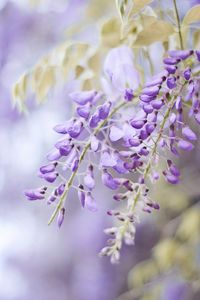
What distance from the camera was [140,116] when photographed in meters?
0.67

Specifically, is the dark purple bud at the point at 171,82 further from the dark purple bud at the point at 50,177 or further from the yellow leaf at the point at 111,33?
the yellow leaf at the point at 111,33

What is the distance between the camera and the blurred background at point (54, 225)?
5.17 ft

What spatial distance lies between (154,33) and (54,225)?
67.4 inches

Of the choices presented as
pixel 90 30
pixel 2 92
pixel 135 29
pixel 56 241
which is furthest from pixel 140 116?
pixel 56 241

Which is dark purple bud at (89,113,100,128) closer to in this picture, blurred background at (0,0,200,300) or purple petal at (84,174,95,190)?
purple petal at (84,174,95,190)

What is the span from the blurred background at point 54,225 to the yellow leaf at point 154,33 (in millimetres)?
678

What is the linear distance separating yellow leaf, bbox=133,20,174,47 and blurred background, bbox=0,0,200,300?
0.68 meters

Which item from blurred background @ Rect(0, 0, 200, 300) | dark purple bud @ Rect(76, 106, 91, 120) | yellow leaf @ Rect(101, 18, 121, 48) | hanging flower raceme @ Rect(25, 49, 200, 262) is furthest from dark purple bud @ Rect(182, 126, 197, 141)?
blurred background @ Rect(0, 0, 200, 300)

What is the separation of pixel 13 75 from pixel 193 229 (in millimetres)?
891

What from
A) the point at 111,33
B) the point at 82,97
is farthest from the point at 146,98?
the point at 111,33

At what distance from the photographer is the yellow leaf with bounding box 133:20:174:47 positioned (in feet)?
2.61

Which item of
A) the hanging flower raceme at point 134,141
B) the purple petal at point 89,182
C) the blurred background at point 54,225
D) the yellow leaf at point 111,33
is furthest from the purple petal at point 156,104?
the blurred background at point 54,225

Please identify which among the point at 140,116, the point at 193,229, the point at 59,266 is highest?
the point at 140,116

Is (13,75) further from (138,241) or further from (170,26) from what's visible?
(170,26)
